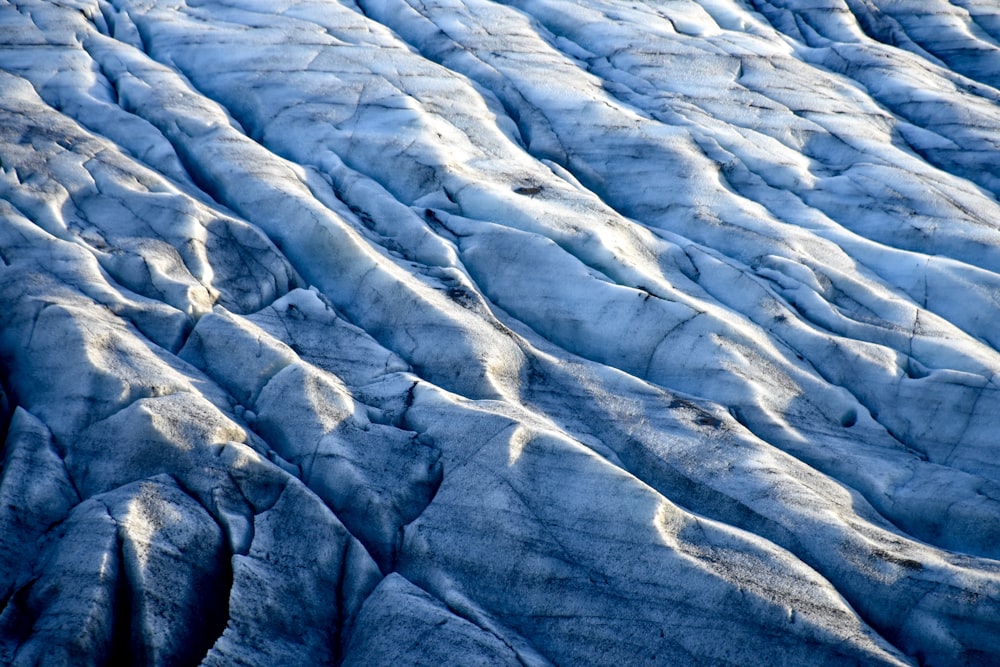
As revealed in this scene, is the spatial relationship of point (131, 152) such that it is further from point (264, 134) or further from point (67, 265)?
point (67, 265)

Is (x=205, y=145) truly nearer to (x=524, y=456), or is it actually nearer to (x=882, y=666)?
(x=524, y=456)

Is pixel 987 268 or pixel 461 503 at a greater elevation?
pixel 987 268

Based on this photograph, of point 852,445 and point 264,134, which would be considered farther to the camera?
point 264,134

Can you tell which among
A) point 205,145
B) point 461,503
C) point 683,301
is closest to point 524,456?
point 461,503

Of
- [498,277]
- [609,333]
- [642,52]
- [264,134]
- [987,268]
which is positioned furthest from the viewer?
[642,52]

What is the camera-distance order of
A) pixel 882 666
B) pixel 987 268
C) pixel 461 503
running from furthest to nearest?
pixel 987 268 → pixel 461 503 → pixel 882 666

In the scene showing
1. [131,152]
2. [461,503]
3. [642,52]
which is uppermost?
[642,52]

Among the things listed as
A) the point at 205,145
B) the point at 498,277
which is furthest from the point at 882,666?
the point at 205,145
